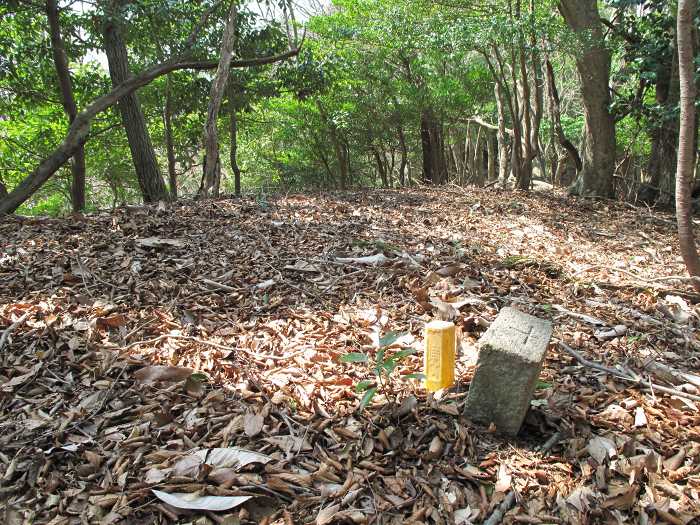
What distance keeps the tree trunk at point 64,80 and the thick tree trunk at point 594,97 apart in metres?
6.85

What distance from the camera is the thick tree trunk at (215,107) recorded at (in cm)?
587

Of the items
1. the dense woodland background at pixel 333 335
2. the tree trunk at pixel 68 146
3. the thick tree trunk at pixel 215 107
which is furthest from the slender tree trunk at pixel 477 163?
the tree trunk at pixel 68 146

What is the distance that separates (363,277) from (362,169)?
15511 mm

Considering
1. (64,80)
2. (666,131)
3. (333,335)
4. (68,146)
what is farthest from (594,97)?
(64,80)

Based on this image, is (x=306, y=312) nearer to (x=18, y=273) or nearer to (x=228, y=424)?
(x=228, y=424)

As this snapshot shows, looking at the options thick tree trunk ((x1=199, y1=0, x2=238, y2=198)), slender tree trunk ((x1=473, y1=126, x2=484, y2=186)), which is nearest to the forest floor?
thick tree trunk ((x1=199, y1=0, x2=238, y2=198))

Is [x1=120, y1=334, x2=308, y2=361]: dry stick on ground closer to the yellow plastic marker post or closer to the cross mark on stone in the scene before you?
the yellow plastic marker post

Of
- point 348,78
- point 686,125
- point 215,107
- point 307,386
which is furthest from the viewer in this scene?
point 348,78

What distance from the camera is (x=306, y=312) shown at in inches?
116

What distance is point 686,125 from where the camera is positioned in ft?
9.61

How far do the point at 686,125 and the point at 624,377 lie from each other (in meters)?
1.74

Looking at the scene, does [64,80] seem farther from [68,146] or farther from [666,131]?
[666,131]

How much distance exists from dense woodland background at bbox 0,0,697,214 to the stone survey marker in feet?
15.9

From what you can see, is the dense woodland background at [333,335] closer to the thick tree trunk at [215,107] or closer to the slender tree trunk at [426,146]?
the thick tree trunk at [215,107]
